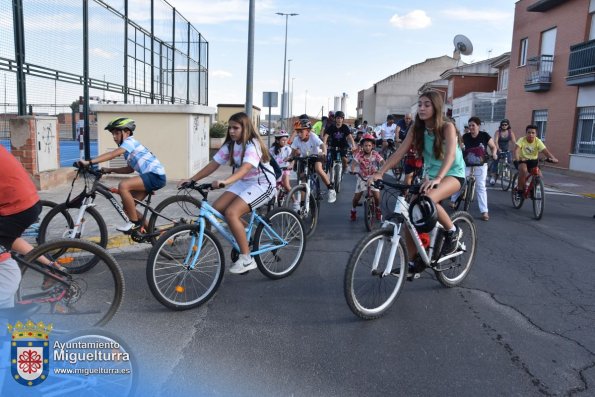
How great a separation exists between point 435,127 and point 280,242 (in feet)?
6.46

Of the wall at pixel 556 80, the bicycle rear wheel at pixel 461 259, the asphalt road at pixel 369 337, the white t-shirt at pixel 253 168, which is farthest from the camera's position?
the wall at pixel 556 80

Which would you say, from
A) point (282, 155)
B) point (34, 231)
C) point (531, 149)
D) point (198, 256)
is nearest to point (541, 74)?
point (531, 149)

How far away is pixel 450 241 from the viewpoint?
197 inches

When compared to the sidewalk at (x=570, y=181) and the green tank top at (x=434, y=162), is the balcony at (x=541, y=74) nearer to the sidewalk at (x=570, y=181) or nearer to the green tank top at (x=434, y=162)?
the sidewalk at (x=570, y=181)

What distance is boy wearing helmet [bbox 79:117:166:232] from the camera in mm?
5793

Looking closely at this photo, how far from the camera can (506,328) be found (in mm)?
4312

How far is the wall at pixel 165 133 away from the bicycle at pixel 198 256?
789 cm

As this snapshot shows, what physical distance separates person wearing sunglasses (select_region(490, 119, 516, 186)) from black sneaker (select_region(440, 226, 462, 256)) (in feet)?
31.6

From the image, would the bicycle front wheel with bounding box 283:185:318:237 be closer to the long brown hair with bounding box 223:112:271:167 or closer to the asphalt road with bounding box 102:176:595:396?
the asphalt road with bounding box 102:176:595:396

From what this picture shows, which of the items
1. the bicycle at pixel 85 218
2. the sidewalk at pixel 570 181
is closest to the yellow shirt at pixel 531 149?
the sidewalk at pixel 570 181

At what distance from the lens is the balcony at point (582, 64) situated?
1969cm

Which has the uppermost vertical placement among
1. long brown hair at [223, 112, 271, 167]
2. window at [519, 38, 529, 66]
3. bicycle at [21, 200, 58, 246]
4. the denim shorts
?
window at [519, 38, 529, 66]

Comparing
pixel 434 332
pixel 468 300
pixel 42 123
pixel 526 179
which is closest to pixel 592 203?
pixel 526 179

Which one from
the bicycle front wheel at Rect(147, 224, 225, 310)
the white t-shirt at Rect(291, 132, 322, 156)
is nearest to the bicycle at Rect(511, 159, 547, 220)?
the white t-shirt at Rect(291, 132, 322, 156)
